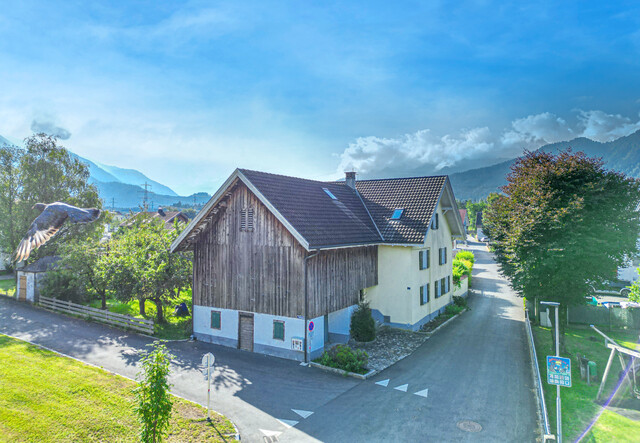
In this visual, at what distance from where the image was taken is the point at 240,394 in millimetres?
13789

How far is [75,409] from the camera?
39.1 ft

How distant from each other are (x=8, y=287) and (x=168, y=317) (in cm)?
1985

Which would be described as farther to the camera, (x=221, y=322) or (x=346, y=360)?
(x=221, y=322)

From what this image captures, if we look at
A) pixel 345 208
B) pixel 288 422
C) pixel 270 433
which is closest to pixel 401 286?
pixel 345 208

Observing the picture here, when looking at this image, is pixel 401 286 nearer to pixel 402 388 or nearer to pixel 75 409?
pixel 402 388

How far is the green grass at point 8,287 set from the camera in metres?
30.1

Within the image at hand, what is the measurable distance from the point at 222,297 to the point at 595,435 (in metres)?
16.3

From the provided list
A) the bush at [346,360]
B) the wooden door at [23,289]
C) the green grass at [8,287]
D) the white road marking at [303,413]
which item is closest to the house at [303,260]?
the bush at [346,360]

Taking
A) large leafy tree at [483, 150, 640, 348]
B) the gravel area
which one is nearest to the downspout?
the gravel area

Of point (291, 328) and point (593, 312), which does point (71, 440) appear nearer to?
point (291, 328)

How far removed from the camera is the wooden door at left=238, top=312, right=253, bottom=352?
18.7 m

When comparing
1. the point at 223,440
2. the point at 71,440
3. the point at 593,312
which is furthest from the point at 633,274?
the point at 71,440

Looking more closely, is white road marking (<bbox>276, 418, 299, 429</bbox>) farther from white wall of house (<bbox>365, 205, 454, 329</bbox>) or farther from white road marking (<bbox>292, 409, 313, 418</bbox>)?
white wall of house (<bbox>365, 205, 454, 329</bbox>)

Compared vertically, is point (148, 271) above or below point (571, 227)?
below
